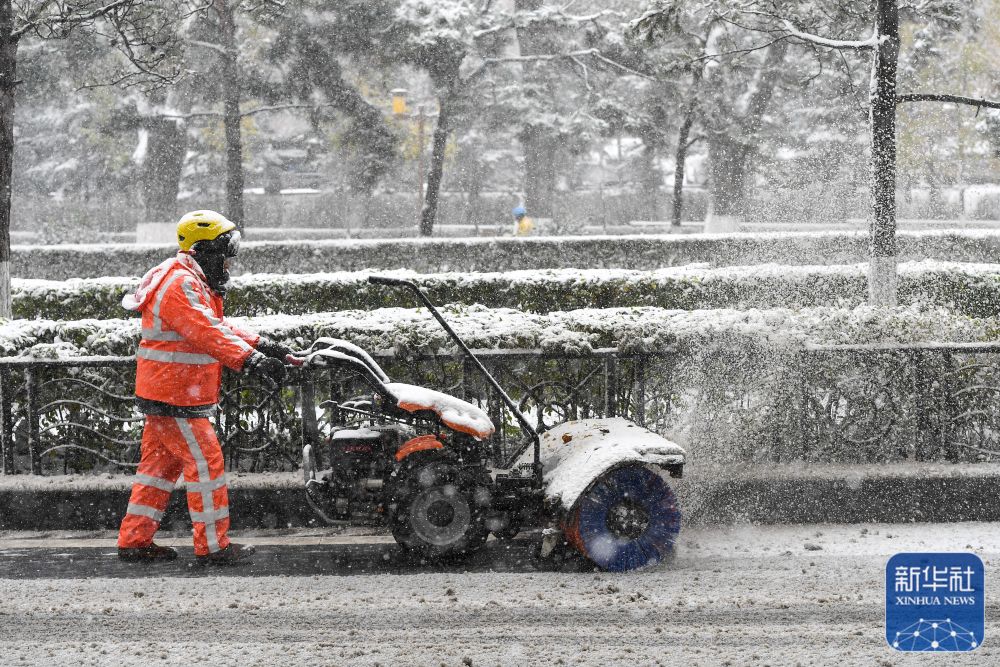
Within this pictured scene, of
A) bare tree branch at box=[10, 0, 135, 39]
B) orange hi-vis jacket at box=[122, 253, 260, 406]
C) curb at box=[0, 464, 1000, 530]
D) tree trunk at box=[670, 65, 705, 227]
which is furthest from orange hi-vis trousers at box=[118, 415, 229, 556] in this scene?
tree trunk at box=[670, 65, 705, 227]

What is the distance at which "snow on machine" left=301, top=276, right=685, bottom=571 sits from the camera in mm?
5430

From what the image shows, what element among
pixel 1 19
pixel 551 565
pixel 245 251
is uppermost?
pixel 1 19

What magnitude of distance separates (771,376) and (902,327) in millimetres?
896

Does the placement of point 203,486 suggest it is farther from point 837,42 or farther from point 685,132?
point 685,132

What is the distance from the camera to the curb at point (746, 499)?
253 inches

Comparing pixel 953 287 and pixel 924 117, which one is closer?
pixel 953 287

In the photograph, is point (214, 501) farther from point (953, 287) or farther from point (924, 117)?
point (924, 117)

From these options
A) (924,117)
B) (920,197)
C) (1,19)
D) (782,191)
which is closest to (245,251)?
(1,19)

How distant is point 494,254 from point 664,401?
48.7 ft

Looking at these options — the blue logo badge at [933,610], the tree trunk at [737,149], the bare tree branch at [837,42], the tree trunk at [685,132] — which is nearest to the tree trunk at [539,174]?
the tree trunk at [737,149]

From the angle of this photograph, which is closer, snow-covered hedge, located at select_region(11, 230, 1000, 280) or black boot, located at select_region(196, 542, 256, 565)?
black boot, located at select_region(196, 542, 256, 565)

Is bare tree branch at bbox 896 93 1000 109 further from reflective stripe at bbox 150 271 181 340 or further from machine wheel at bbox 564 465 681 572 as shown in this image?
reflective stripe at bbox 150 271 181 340

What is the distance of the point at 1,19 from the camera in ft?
32.6

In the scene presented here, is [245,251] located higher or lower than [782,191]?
lower
